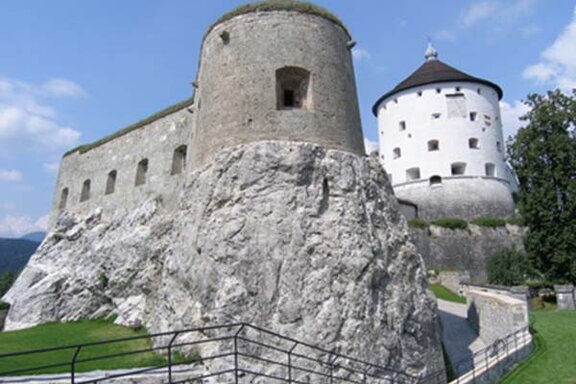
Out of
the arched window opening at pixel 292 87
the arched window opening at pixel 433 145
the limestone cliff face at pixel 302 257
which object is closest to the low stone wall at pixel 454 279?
the arched window opening at pixel 433 145

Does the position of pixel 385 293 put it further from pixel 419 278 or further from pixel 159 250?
pixel 159 250

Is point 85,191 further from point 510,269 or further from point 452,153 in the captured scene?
point 452,153

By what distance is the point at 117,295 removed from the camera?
16438 millimetres

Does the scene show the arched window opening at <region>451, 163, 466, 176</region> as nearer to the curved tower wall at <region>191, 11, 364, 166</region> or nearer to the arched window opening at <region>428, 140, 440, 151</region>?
the arched window opening at <region>428, 140, 440, 151</region>

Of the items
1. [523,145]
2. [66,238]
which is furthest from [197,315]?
[523,145]

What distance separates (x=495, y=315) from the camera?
49.9ft

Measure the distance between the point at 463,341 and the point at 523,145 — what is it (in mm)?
11287

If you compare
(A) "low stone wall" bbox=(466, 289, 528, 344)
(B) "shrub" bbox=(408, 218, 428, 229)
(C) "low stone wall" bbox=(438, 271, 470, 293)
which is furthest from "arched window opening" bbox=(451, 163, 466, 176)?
(A) "low stone wall" bbox=(466, 289, 528, 344)

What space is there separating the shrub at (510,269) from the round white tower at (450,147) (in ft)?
20.9

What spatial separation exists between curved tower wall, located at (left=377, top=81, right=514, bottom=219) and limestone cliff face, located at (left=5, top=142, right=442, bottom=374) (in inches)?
834

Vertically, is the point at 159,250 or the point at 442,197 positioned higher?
the point at 442,197

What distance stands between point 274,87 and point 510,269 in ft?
62.0

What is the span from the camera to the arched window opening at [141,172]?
62.5 ft

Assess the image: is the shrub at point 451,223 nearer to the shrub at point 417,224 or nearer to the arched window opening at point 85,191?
the shrub at point 417,224
